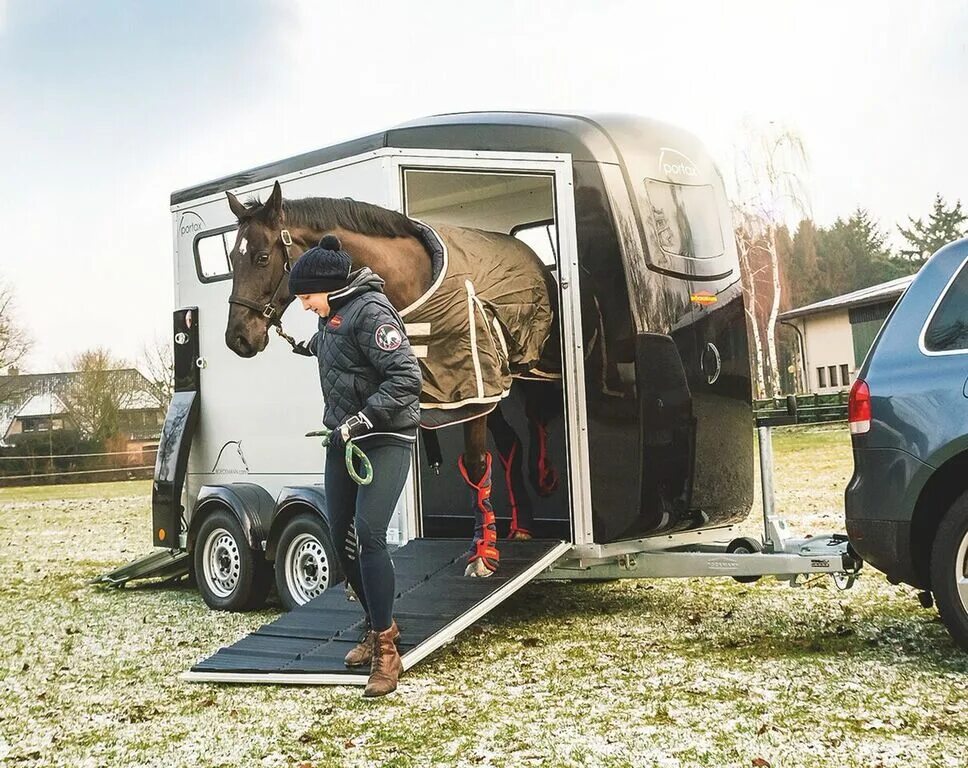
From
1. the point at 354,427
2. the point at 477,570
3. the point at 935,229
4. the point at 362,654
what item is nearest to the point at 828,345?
the point at 935,229

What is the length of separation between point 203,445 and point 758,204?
25.4 m

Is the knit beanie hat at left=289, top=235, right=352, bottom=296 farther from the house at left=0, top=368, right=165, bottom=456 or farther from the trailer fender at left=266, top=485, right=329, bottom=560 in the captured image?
the house at left=0, top=368, right=165, bottom=456

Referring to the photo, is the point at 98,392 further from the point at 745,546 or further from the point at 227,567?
the point at 745,546

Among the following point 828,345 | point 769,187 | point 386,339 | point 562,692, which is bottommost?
point 562,692

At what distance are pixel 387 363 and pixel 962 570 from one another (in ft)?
8.49

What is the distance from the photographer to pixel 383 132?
6664mm

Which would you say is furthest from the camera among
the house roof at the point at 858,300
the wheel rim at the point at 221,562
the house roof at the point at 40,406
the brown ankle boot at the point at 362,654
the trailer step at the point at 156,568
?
the house roof at the point at 40,406

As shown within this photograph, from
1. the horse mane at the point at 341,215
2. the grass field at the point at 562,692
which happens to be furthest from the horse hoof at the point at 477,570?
the horse mane at the point at 341,215

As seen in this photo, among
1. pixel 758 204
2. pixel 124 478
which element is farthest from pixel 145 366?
pixel 758 204

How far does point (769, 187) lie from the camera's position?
31000 millimetres

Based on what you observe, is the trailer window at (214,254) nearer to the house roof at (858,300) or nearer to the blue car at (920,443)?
the blue car at (920,443)

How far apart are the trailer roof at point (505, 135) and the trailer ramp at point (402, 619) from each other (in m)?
2.24

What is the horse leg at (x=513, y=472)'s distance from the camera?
22.7 ft

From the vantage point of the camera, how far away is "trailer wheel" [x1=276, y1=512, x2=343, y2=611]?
7027 mm
